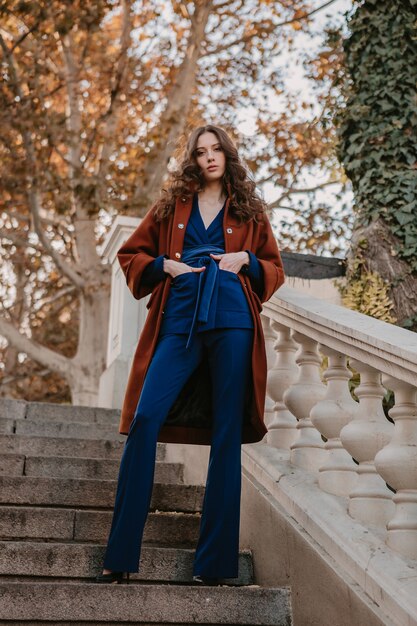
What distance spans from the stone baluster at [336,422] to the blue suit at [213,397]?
1.03 ft

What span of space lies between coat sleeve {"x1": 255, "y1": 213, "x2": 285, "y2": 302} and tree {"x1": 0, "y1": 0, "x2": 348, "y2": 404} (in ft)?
12.1

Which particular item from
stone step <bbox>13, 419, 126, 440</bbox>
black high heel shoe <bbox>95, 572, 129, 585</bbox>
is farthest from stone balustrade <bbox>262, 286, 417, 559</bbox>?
stone step <bbox>13, 419, 126, 440</bbox>

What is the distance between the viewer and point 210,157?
3494 mm

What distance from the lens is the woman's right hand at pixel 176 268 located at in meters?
3.25

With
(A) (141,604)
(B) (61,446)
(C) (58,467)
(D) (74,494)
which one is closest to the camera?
(A) (141,604)

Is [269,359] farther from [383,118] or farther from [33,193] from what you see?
[33,193]

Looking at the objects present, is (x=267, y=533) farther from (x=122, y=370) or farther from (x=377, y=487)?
(x=122, y=370)

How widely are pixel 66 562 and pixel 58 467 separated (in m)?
1.07

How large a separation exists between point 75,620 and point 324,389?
137 cm

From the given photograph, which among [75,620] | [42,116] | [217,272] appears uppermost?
[42,116]

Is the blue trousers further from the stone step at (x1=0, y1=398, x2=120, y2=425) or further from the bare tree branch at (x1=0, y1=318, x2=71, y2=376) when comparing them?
the bare tree branch at (x1=0, y1=318, x2=71, y2=376)

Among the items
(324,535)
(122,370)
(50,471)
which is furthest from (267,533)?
(122,370)

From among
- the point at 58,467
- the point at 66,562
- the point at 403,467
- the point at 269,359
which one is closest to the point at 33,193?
the point at 58,467

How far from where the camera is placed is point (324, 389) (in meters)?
3.46
